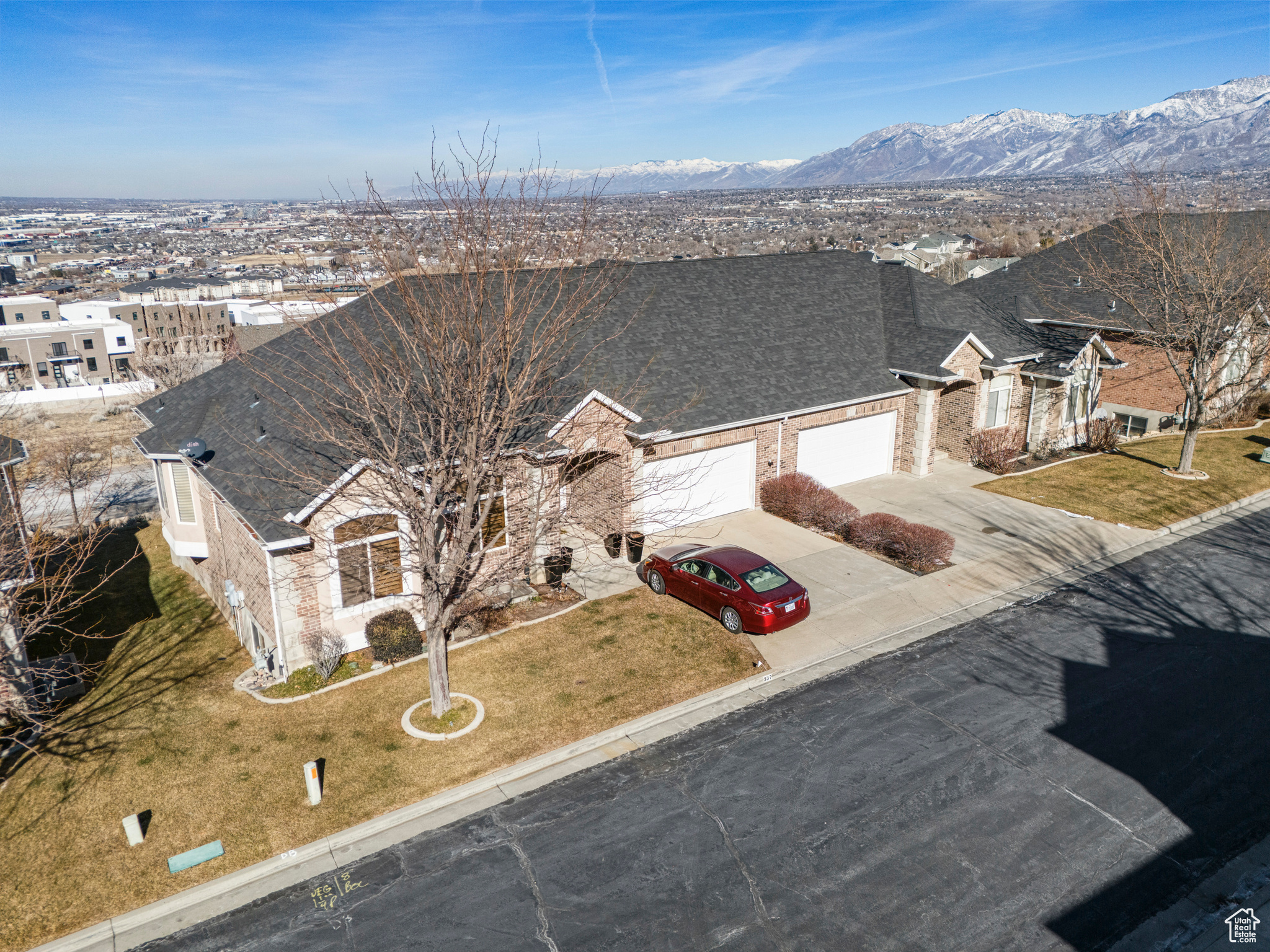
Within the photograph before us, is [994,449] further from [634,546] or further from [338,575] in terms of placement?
[338,575]

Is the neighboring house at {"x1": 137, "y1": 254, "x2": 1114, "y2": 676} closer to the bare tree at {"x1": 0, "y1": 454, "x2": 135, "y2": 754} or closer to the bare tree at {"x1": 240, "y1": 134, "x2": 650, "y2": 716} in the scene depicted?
the bare tree at {"x1": 240, "y1": 134, "x2": 650, "y2": 716}

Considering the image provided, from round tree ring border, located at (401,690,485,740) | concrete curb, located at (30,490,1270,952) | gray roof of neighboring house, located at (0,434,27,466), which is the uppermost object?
gray roof of neighboring house, located at (0,434,27,466)

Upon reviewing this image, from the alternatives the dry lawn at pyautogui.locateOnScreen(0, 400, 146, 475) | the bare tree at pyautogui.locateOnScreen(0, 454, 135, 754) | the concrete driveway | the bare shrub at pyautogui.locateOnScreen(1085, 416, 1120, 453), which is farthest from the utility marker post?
the dry lawn at pyautogui.locateOnScreen(0, 400, 146, 475)

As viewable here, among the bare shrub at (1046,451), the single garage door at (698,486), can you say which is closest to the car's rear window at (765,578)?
the single garage door at (698,486)

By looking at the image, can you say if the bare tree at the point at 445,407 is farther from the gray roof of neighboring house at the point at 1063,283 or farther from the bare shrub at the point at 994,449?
the gray roof of neighboring house at the point at 1063,283

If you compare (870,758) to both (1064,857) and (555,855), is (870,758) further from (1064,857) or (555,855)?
(555,855)

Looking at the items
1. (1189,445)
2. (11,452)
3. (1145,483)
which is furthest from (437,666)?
(1189,445)
